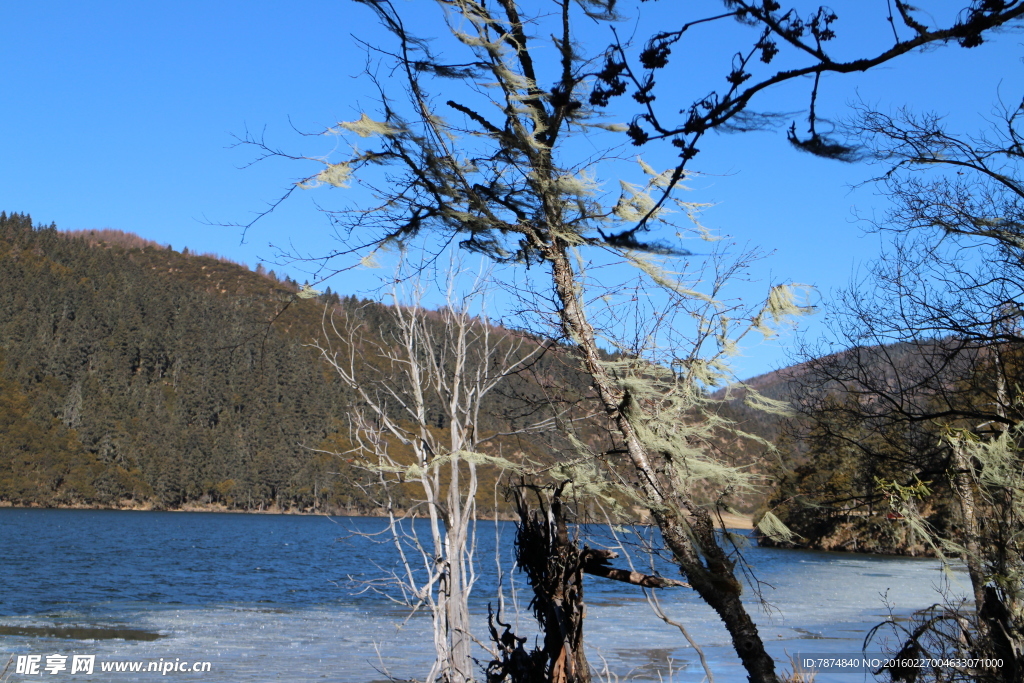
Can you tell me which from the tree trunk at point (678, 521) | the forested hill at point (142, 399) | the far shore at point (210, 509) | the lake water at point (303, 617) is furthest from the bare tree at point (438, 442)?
the far shore at point (210, 509)

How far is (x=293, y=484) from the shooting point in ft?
345

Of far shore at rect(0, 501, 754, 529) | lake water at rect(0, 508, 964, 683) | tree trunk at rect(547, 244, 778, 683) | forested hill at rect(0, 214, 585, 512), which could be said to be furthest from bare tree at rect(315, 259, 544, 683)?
far shore at rect(0, 501, 754, 529)

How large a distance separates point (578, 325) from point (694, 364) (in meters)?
0.71

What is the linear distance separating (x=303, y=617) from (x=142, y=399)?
11242cm

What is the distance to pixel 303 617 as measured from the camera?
20484 millimetres

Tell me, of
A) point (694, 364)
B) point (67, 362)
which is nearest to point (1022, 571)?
point (694, 364)

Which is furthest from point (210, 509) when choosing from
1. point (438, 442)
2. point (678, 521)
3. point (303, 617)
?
point (678, 521)

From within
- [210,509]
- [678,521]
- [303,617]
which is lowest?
[210,509]

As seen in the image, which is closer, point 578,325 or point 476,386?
point 578,325

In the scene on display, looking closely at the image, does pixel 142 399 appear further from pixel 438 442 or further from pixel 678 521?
pixel 678 521

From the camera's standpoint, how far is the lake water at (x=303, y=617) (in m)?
13.0

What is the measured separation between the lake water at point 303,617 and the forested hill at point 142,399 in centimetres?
4748

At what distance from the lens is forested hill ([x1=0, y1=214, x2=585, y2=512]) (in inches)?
3895

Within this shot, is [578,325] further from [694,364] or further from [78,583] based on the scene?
[78,583]
